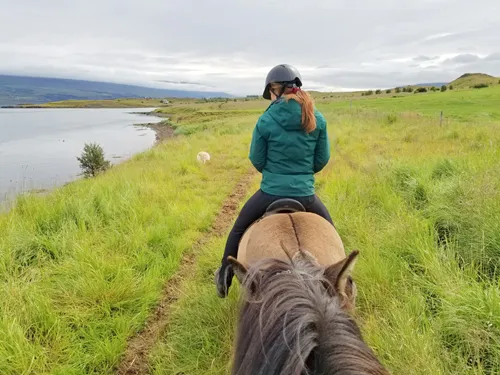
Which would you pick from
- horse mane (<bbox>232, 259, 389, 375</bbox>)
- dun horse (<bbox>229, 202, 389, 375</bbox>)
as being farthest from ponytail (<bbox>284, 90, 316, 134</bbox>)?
horse mane (<bbox>232, 259, 389, 375</bbox>)

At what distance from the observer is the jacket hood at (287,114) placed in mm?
2471

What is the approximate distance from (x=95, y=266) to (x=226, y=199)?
3.88 m

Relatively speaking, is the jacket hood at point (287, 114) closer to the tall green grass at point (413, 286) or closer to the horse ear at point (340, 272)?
the horse ear at point (340, 272)

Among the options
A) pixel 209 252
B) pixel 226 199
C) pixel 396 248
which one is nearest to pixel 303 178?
pixel 396 248

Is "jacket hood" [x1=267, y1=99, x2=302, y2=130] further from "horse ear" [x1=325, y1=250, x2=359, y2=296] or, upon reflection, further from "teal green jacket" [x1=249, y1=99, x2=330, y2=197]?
"horse ear" [x1=325, y1=250, x2=359, y2=296]

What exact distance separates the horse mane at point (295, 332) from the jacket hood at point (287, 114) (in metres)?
1.44

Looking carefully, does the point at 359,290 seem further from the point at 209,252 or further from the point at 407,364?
the point at 209,252

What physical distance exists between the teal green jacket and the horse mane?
55.1 inches

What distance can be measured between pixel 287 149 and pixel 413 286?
1551 millimetres

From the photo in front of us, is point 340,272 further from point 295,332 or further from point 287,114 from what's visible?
point 287,114

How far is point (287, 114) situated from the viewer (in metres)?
2.48

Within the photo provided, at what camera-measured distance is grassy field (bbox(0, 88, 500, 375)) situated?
222cm

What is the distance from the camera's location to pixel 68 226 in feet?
14.7

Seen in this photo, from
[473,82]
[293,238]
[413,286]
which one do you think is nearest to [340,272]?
[293,238]
